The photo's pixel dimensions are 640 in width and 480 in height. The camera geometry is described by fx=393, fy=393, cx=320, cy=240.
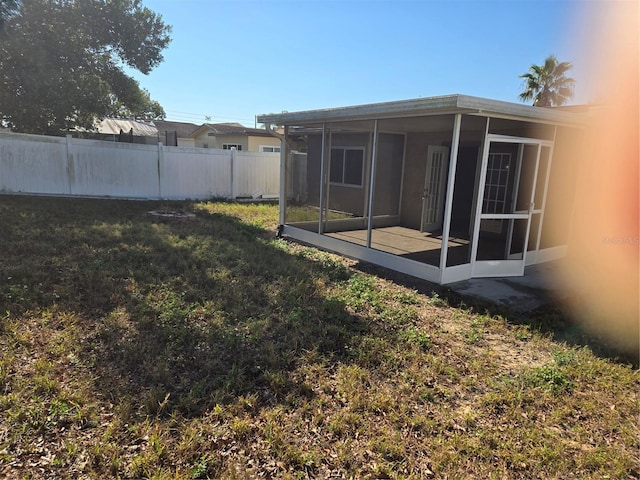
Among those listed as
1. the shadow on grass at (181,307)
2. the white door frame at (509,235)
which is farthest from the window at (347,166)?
the white door frame at (509,235)

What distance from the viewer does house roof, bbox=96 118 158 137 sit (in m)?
23.9

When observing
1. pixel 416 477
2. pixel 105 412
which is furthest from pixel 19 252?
pixel 416 477

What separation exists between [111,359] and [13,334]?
1.11m

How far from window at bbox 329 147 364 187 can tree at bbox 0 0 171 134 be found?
9220mm

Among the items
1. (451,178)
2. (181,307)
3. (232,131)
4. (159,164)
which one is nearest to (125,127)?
(232,131)

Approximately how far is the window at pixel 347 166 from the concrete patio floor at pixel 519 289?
5.28m

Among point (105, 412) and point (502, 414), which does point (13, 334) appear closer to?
point (105, 412)

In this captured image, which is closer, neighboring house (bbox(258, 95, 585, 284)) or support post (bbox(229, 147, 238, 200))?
neighboring house (bbox(258, 95, 585, 284))

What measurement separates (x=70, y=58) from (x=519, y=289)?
50.9 ft

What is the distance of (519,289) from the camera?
19.3 feet

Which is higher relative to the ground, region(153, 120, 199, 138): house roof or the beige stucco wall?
region(153, 120, 199, 138): house roof

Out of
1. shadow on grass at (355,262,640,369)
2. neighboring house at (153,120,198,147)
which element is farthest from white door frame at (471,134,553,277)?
neighboring house at (153,120,198,147)

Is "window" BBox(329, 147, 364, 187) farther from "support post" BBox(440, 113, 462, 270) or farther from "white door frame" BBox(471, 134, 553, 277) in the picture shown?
"support post" BBox(440, 113, 462, 270)

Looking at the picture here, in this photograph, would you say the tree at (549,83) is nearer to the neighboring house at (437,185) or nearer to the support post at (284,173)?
the neighboring house at (437,185)
